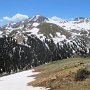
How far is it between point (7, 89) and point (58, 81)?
1061cm

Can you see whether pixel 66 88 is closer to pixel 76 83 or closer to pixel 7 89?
pixel 76 83

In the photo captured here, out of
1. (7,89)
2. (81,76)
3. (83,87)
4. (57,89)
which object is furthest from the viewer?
(7,89)

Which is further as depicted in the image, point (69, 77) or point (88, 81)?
point (69, 77)

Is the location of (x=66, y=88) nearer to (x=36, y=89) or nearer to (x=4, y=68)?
(x=36, y=89)

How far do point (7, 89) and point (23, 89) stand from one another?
4299 mm

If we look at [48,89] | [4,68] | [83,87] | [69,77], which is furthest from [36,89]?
[4,68]

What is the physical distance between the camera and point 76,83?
44219 mm

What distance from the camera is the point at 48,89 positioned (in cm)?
4481

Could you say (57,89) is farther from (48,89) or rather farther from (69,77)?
(69,77)

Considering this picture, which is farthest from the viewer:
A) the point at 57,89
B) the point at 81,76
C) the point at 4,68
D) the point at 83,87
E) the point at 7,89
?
the point at 4,68

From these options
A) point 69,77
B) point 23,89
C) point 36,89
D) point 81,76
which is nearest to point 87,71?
point 81,76

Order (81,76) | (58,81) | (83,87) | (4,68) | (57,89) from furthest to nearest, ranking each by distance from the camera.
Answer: (4,68) < (58,81) < (81,76) < (57,89) < (83,87)

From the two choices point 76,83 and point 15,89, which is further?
point 15,89

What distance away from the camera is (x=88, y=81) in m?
43.0
